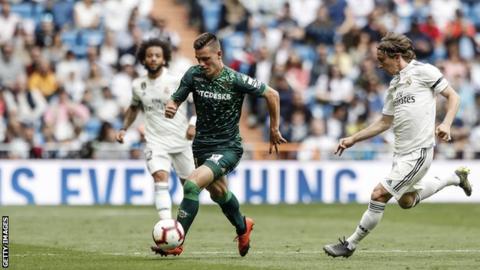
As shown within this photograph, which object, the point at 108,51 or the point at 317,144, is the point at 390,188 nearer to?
the point at 317,144

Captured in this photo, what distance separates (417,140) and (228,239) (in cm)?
398

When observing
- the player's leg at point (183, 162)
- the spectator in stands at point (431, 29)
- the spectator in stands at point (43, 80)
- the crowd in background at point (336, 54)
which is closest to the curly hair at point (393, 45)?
the player's leg at point (183, 162)

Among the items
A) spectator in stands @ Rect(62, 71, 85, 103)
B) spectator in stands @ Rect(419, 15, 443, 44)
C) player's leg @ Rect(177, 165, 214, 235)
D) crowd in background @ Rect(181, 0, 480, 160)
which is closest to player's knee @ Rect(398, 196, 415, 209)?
player's leg @ Rect(177, 165, 214, 235)

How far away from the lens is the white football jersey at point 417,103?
43.5ft

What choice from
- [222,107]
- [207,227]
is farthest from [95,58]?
[222,107]

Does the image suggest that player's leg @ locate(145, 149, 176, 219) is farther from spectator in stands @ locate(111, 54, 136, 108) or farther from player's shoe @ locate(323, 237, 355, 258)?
spectator in stands @ locate(111, 54, 136, 108)

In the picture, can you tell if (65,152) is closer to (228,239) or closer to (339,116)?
(339,116)

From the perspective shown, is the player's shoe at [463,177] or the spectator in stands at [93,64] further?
the spectator in stands at [93,64]

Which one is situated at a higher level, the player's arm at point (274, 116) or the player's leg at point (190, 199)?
the player's arm at point (274, 116)

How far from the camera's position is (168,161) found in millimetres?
16031

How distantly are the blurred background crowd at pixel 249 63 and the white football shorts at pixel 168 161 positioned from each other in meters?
8.86

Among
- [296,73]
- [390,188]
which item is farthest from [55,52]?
[390,188]

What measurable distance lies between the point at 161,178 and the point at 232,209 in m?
2.28

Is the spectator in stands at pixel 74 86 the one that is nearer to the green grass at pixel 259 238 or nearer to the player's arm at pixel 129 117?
Answer: the green grass at pixel 259 238
